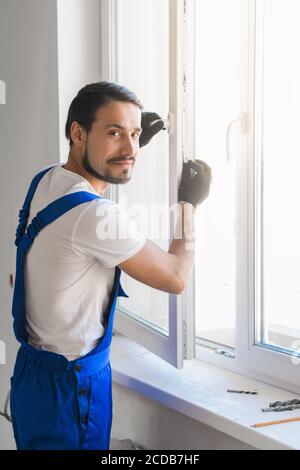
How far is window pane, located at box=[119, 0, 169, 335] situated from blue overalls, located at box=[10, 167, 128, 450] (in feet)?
1.19

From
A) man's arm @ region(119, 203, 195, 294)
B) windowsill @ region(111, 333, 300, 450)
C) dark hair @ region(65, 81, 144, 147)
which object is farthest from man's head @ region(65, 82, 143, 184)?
windowsill @ region(111, 333, 300, 450)

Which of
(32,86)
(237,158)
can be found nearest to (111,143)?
(237,158)

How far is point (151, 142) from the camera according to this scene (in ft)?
5.93

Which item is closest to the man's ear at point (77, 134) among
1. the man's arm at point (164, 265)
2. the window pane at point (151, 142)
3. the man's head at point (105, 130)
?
the man's head at point (105, 130)

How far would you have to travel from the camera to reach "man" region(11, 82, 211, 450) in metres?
1.22

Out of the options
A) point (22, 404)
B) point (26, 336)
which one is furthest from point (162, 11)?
point (22, 404)

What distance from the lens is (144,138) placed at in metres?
1.50

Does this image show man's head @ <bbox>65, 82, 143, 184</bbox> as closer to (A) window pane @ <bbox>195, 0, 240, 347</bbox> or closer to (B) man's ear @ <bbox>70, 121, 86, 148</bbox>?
(B) man's ear @ <bbox>70, 121, 86, 148</bbox>

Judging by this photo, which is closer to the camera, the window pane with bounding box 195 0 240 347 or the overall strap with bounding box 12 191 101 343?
the overall strap with bounding box 12 191 101 343

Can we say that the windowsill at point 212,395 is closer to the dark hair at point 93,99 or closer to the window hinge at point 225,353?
the window hinge at point 225,353

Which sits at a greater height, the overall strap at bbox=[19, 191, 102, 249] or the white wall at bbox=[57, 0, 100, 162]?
the white wall at bbox=[57, 0, 100, 162]

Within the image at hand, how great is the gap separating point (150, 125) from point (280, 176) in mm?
369

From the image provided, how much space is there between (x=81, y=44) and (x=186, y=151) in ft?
2.71

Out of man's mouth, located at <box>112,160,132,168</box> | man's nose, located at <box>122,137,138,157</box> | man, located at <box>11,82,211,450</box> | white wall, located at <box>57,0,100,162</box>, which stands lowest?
man, located at <box>11,82,211,450</box>
